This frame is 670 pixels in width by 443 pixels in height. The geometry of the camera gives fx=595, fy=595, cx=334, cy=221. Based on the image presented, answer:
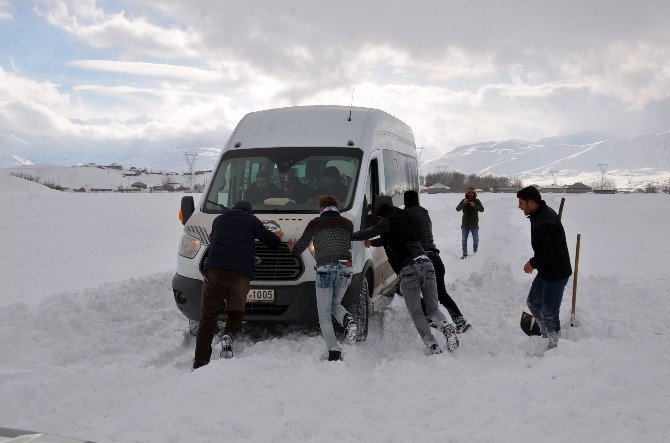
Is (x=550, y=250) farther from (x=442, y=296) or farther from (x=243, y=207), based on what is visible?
(x=243, y=207)

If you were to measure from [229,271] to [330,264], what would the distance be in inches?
42.2

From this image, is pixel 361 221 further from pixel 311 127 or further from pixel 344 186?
pixel 311 127

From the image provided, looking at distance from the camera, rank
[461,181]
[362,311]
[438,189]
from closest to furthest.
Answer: [362,311] → [438,189] → [461,181]

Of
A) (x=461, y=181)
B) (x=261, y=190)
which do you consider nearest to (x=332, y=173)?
(x=261, y=190)

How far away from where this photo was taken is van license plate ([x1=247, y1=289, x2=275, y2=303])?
666 cm

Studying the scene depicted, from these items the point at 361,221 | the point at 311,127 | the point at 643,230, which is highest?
the point at 311,127

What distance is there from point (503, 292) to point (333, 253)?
4788mm

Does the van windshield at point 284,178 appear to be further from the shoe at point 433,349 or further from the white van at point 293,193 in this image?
the shoe at point 433,349

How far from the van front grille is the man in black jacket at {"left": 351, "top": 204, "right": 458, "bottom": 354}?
2.50ft

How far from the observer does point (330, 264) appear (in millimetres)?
6242

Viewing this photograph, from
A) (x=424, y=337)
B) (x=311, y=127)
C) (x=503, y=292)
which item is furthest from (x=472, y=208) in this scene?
(x=424, y=337)

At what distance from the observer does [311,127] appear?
809cm

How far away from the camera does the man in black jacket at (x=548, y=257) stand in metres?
6.20

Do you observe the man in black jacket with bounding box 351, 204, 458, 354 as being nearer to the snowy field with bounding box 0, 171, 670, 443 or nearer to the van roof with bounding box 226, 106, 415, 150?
the snowy field with bounding box 0, 171, 670, 443
